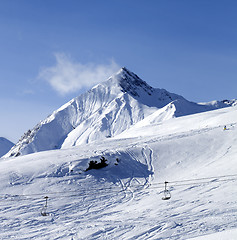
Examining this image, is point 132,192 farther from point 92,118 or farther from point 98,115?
point 98,115

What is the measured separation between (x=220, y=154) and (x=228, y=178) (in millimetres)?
8667

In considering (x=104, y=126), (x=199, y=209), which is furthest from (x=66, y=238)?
(x=104, y=126)

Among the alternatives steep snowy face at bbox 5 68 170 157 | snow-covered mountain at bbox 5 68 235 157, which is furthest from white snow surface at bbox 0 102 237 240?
steep snowy face at bbox 5 68 170 157

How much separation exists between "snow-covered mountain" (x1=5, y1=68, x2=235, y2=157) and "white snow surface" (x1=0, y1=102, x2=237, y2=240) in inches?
3015

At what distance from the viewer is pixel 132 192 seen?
93.1ft

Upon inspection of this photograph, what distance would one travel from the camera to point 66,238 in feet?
59.4

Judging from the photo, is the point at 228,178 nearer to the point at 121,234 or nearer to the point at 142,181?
the point at 142,181

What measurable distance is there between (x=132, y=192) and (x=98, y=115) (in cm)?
12953

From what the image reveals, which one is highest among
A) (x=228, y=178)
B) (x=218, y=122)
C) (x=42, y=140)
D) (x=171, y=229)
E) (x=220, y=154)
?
(x=42, y=140)

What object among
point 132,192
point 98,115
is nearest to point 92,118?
point 98,115

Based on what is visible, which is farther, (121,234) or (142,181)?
(142,181)

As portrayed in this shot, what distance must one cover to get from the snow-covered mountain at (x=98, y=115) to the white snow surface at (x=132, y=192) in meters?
76.6

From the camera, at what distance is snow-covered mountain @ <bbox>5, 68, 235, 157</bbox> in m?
132

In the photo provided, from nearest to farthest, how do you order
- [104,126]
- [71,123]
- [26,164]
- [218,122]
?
[26,164] < [218,122] < [104,126] < [71,123]
